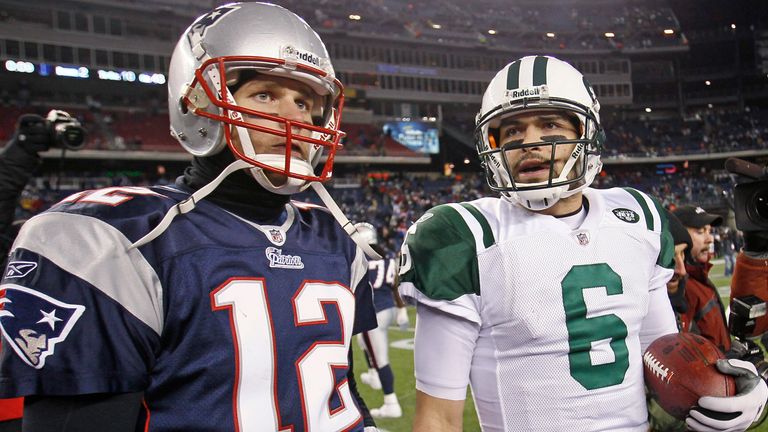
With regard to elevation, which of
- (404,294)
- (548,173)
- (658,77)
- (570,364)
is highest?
(658,77)

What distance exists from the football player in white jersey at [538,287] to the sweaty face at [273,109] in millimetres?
563

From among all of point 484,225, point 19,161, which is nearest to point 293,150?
point 484,225

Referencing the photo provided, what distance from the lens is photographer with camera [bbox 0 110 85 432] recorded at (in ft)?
7.69

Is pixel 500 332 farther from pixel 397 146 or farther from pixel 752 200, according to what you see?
pixel 397 146

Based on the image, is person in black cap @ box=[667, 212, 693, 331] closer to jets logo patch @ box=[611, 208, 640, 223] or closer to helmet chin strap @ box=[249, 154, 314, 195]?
jets logo patch @ box=[611, 208, 640, 223]

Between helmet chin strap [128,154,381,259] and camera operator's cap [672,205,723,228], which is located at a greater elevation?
helmet chin strap [128,154,381,259]

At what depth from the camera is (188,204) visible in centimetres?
134

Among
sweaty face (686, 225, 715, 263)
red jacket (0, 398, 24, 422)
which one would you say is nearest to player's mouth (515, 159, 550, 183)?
red jacket (0, 398, 24, 422)

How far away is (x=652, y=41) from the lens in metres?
40.4

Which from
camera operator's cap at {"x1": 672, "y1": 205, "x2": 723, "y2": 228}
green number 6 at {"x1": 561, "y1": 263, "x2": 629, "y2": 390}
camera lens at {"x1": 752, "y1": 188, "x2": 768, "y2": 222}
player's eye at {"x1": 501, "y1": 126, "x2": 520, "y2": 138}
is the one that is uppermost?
player's eye at {"x1": 501, "y1": 126, "x2": 520, "y2": 138}

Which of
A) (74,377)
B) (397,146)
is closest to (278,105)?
(74,377)

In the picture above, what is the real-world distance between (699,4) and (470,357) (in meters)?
44.8

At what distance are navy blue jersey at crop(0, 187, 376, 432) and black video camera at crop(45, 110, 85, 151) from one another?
58.9 inches

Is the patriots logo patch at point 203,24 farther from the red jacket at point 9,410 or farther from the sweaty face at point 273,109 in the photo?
the red jacket at point 9,410
